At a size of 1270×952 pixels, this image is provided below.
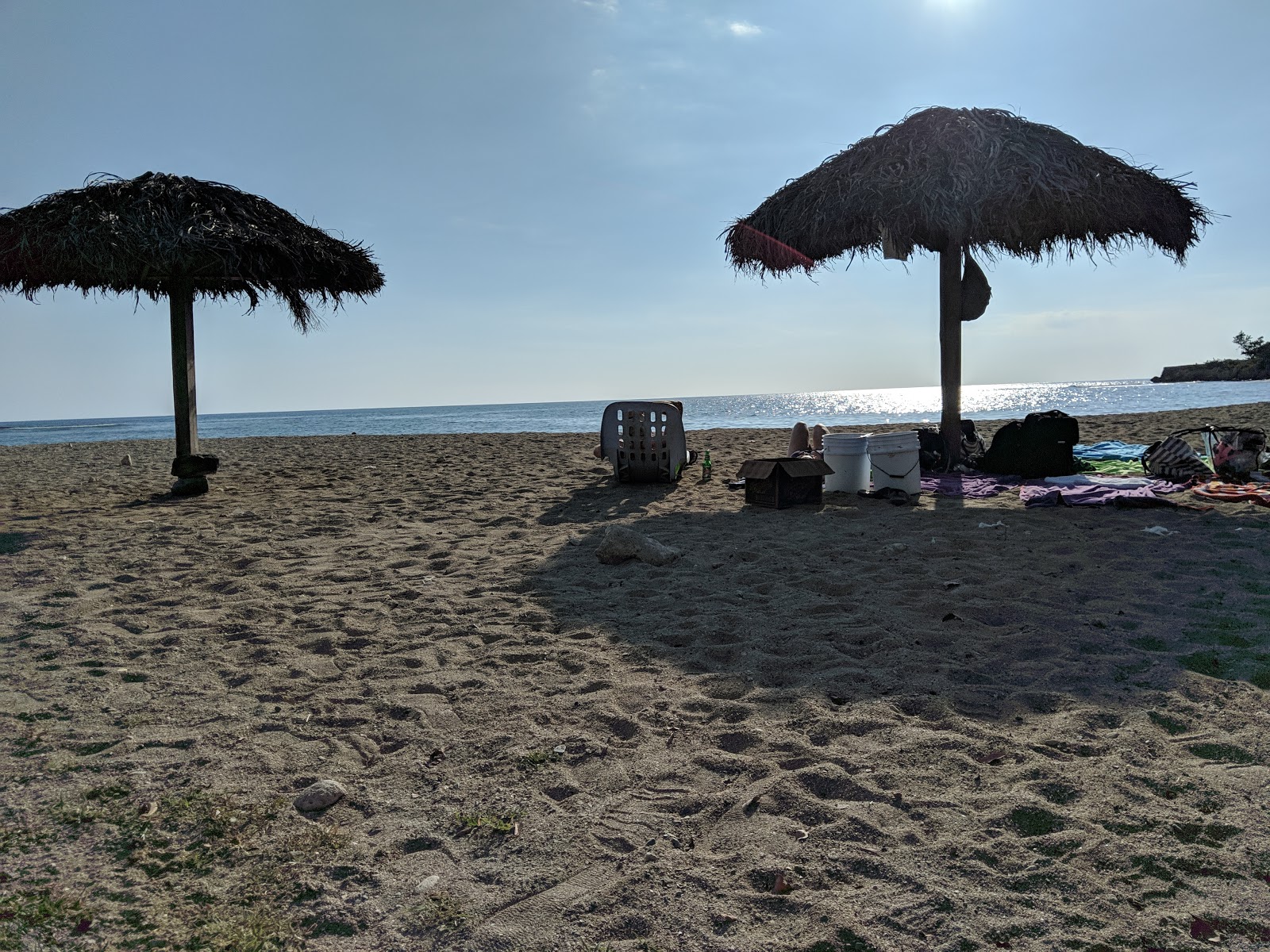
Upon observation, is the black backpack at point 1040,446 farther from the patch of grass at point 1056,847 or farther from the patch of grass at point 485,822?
the patch of grass at point 485,822

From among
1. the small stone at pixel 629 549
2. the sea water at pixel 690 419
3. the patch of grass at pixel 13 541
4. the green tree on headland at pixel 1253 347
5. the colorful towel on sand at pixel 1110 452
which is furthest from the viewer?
the green tree on headland at pixel 1253 347

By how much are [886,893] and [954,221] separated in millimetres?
6511

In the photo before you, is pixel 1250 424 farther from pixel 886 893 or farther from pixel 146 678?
pixel 146 678

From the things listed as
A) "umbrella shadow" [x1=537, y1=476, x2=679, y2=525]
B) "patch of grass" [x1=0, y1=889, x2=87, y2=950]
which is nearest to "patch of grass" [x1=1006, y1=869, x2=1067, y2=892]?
"patch of grass" [x1=0, y1=889, x2=87, y2=950]

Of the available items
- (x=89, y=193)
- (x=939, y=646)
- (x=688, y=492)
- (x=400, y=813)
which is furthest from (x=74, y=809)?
(x=89, y=193)

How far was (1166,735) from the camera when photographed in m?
2.19

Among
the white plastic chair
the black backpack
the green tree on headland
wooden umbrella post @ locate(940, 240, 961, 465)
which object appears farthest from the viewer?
the green tree on headland

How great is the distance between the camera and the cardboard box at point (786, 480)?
579cm

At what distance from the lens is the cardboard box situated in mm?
5785

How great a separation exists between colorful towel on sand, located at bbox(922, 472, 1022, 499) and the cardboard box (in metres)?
1.28

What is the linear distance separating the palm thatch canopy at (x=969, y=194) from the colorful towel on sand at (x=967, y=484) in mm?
2394

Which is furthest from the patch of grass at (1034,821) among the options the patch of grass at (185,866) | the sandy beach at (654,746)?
the patch of grass at (185,866)

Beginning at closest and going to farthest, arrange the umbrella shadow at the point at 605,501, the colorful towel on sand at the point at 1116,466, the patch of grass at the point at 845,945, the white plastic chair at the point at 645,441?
the patch of grass at the point at 845,945
the umbrella shadow at the point at 605,501
the colorful towel on sand at the point at 1116,466
the white plastic chair at the point at 645,441

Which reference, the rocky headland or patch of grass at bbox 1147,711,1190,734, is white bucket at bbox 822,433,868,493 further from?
the rocky headland
